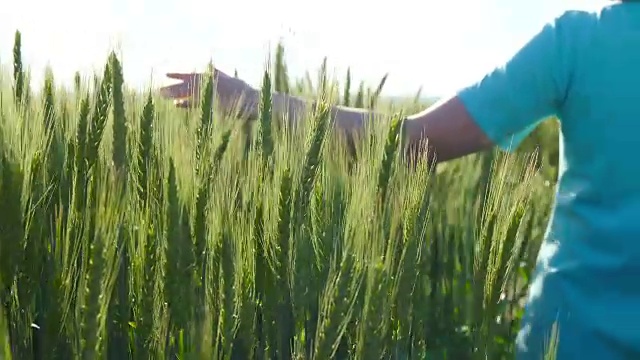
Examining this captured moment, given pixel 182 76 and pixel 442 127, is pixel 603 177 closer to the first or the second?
pixel 442 127

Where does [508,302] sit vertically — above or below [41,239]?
below

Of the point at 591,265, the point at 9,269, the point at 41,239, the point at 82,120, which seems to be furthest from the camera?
the point at 591,265

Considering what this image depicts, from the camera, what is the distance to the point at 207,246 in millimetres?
909

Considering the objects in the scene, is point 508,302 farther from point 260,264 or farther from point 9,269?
point 9,269

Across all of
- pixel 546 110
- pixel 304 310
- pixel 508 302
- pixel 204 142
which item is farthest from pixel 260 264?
pixel 508 302

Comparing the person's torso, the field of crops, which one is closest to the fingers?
the field of crops

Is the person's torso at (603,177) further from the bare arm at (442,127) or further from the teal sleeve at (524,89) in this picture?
the bare arm at (442,127)

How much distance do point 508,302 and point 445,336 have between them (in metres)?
0.29

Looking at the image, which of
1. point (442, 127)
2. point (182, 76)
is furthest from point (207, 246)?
point (182, 76)

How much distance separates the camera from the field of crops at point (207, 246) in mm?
802

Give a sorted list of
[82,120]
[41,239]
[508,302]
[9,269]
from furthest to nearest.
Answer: [508,302], [82,120], [41,239], [9,269]

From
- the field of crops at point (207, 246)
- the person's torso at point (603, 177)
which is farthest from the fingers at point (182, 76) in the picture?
the person's torso at point (603, 177)

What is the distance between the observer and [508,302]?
1563 mm

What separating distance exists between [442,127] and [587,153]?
0.75 ft
